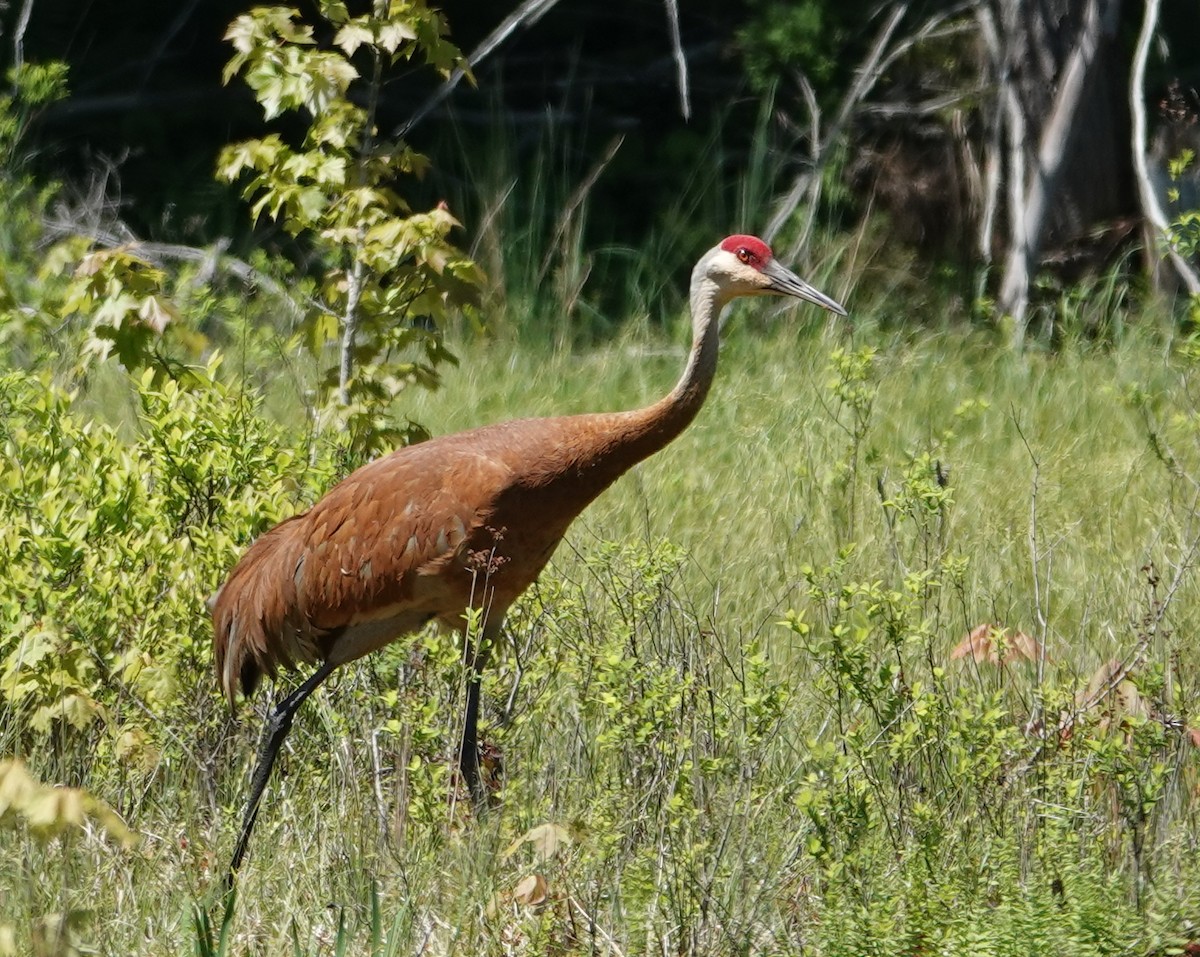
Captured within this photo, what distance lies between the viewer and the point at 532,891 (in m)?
3.45

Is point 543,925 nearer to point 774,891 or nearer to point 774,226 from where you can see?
point 774,891

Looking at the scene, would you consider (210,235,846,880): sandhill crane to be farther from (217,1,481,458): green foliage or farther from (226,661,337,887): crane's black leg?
(217,1,481,458): green foliage

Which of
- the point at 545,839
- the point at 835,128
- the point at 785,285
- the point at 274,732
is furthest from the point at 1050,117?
the point at 545,839

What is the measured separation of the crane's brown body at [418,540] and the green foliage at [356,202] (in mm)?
423

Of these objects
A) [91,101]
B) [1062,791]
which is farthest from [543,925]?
[91,101]

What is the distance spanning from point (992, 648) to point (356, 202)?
1926 mm

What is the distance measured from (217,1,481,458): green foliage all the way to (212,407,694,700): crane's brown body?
42cm

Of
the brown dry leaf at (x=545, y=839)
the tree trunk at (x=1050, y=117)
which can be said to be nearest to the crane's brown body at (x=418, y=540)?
the brown dry leaf at (x=545, y=839)

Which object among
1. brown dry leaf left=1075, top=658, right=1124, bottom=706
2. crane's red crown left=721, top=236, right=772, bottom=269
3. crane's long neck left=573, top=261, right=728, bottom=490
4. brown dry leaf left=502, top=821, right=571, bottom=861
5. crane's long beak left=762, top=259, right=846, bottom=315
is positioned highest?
crane's red crown left=721, top=236, right=772, bottom=269

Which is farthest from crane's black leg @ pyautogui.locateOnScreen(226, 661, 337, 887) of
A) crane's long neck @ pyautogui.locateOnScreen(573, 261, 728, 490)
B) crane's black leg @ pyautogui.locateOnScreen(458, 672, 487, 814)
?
crane's long neck @ pyautogui.locateOnScreen(573, 261, 728, 490)

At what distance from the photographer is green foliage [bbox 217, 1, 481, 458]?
15.1 feet

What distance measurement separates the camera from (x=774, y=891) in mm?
3383

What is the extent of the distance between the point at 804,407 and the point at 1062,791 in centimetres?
326

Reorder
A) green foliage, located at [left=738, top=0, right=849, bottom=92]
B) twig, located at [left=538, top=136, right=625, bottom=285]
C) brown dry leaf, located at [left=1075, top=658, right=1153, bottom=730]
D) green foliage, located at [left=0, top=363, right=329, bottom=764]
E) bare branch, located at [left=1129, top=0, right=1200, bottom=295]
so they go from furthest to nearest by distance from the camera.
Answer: green foliage, located at [left=738, top=0, right=849, bottom=92] < twig, located at [left=538, top=136, right=625, bottom=285] < bare branch, located at [left=1129, top=0, right=1200, bottom=295] < green foliage, located at [left=0, top=363, right=329, bottom=764] < brown dry leaf, located at [left=1075, top=658, right=1153, bottom=730]
